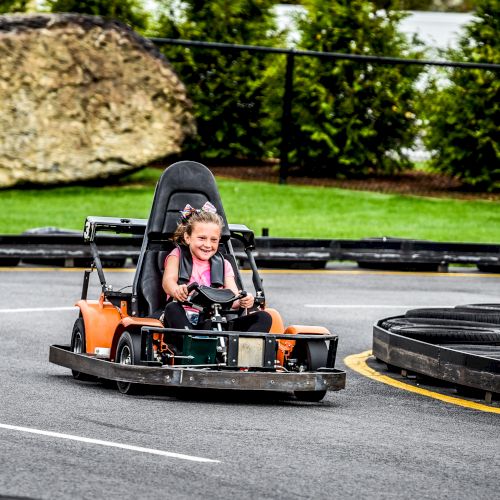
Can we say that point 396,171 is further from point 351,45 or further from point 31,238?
point 31,238

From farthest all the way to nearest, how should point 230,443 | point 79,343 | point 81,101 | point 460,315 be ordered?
point 81,101
point 460,315
point 79,343
point 230,443

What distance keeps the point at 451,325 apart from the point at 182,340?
3.26m

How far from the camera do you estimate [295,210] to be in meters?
27.4

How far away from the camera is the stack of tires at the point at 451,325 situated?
11742 mm

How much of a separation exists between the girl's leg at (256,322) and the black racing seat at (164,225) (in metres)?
0.67

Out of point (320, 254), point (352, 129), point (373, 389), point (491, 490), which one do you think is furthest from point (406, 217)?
point (491, 490)

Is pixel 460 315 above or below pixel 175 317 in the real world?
below

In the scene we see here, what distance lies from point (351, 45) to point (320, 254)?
32.8 ft

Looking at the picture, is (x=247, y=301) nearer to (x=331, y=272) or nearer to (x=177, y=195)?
(x=177, y=195)

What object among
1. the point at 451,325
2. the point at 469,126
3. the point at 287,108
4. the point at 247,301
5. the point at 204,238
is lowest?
the point at 451,325

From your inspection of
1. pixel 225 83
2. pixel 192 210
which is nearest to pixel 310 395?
pixel 192 210

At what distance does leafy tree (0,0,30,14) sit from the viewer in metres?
32.5

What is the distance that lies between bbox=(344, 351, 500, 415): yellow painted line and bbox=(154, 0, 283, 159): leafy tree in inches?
700

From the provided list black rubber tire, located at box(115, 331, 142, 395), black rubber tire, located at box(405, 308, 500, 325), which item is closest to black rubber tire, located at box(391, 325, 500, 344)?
black rubber tire, located at box(405, 308, 500, 325)
